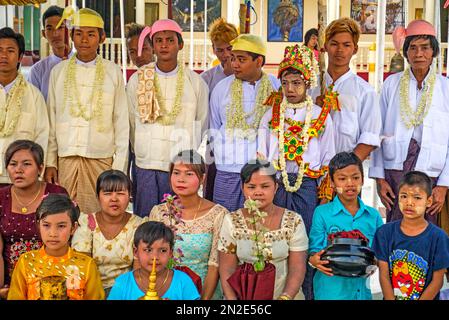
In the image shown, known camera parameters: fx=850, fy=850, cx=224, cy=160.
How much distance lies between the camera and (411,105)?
5000 millimetres

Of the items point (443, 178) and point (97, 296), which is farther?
point (443, 178)

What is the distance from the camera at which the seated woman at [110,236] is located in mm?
4332

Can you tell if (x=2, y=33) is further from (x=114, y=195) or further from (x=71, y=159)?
(x=114, y=195)

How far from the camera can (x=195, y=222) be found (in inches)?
171

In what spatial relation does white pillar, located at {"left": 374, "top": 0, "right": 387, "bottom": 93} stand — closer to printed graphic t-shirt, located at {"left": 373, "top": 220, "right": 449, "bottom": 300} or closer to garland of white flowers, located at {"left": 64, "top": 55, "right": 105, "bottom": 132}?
garland of white flowers, located at {"left": 64, "top": 55, "right": 105, "bottom": 132}

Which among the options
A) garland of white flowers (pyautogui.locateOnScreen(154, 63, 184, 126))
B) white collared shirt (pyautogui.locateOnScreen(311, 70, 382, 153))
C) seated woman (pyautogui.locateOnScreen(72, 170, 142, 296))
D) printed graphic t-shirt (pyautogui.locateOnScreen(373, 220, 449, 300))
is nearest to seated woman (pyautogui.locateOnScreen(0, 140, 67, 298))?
seated woman (pyautogui.locateOnScreen(72, 170, 142, 296))

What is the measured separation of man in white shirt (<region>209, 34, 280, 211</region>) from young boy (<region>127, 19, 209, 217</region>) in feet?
0.60

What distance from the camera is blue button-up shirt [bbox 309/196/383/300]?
13.9ft

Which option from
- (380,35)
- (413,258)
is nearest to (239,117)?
(413,258)

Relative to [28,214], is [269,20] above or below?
above

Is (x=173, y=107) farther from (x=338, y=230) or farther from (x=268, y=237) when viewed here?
(x=338, y=230)

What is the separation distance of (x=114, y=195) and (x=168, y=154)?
0.83 m

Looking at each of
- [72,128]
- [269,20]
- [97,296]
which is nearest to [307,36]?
[72,128]

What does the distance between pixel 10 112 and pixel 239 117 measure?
1335 mm
